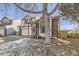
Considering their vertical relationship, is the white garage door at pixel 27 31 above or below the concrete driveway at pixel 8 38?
above

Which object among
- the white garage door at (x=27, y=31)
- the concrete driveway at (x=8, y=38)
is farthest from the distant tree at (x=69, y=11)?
the concrete driveway at (x=8, y=38)

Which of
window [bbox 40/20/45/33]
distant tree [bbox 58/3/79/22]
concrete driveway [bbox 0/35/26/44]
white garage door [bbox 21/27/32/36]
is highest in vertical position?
distant tree [bbox 58/3/79/22]

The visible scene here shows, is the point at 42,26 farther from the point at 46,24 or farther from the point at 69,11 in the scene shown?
the point at 69,11

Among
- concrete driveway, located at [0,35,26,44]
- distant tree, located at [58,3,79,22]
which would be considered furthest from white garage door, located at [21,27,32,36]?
distant tree, located at [58,3,79,22]

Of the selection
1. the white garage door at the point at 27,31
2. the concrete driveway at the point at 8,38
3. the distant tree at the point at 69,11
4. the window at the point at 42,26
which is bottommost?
the concrete driveway at the point at 8,38

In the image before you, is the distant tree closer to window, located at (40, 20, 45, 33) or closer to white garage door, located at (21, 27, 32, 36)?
window, located at (40, 20, 45, 33)

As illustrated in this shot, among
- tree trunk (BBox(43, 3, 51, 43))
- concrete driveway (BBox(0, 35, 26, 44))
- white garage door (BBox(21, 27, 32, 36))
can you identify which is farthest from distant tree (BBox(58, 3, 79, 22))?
concrete driveway (BBox(0, 35, 26, 44))

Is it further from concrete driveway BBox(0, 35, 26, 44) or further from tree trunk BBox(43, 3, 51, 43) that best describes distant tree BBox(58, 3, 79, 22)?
concrete driveway BBox(0, 35, 26, 44)

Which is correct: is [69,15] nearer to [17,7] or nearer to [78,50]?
[78,50]

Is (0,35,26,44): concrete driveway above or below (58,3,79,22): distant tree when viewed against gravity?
below

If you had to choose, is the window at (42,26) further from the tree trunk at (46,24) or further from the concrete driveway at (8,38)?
the concrete driveway at (8,38)

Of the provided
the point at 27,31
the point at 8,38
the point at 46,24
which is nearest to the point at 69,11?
the point at 46,24

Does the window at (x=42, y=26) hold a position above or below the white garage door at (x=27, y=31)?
above

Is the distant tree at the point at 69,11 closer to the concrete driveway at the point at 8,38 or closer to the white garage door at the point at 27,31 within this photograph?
the white garage door at the point at 27,31
